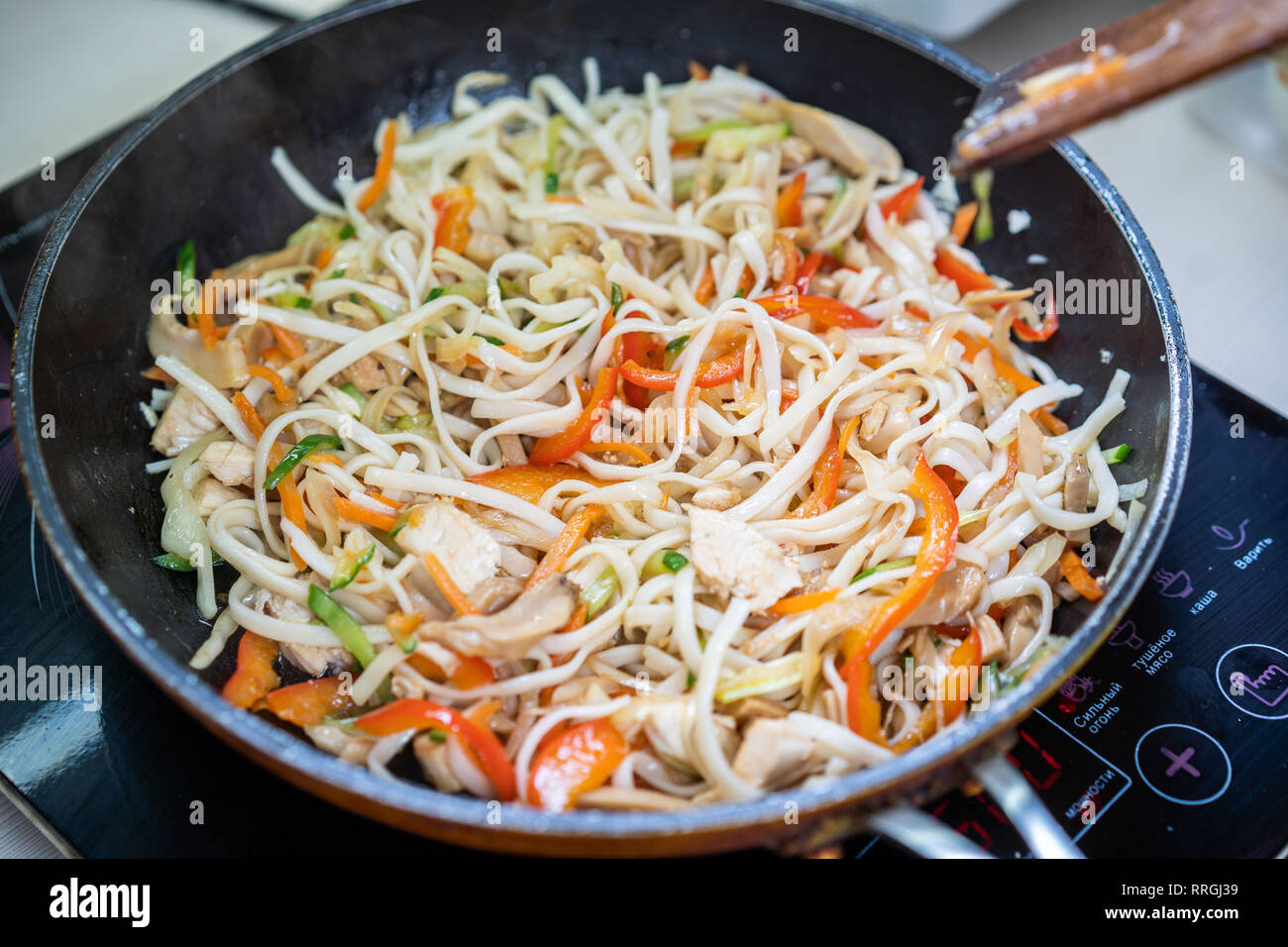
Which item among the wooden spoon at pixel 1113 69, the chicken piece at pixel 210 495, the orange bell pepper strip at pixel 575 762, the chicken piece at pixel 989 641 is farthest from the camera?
the chicken piece at pixel 210 495

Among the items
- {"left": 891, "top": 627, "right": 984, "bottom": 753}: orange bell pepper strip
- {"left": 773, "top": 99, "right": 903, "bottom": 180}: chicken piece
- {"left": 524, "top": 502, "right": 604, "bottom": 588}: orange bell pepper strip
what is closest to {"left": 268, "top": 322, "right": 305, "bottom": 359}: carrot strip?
{"left": 524, "top": 502, "right": 604, "bottom": 588}: orange bell pepper strip

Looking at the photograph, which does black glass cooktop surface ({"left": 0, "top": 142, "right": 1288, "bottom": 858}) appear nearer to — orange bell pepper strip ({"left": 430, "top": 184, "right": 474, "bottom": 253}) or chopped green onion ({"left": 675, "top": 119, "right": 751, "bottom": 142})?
orange bell pepper strip ({"left": 430, "top": 184, "right": 474, "bottom": 253})

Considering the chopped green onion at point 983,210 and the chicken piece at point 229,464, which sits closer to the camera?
the chicken piece at point 229,464

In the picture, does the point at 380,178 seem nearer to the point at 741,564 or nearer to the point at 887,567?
the point at 741,564

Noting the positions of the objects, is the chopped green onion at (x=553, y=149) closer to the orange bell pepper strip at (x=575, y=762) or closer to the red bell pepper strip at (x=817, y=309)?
the red bell pepper strip at (x=817, y=309)

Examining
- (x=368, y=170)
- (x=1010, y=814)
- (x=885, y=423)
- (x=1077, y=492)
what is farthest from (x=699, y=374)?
(x=368, y=170)

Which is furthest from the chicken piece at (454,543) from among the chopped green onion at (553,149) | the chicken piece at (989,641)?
the chopped green onion at (553,149)

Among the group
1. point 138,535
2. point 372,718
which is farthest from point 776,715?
point 138,535
